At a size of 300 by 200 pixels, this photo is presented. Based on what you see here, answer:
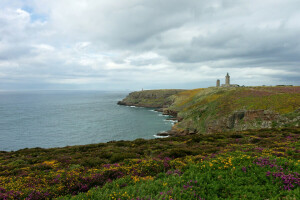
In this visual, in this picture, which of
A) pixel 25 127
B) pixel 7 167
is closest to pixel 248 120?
pixel 7 167

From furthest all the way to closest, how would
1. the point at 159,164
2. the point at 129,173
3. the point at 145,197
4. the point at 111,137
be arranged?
the point at 111,137
the point at 159,164
the point at 129,173
the point at 145,197

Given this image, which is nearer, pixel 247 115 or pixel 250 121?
pixel 250 121

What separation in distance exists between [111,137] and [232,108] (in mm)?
49752

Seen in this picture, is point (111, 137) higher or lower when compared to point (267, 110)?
lower

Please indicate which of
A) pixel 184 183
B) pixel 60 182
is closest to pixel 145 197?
pixel 184 183

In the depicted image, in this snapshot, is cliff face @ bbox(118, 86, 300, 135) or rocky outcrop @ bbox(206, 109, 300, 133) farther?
cliff face @ bbox(118, 86, 300, 135)

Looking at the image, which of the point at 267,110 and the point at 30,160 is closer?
the point at 30,160

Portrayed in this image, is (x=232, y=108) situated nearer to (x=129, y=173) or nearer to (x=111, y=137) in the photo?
(x=111, y=137)

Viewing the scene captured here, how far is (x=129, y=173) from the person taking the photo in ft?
35.0

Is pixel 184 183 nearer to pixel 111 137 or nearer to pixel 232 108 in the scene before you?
pixel 232 108

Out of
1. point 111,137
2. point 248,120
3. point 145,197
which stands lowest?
point 111,137

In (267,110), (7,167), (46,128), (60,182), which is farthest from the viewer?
(46,128)

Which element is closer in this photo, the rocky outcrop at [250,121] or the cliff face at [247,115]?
the rocky outcrop at [250,121]

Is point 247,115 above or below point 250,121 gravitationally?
above
